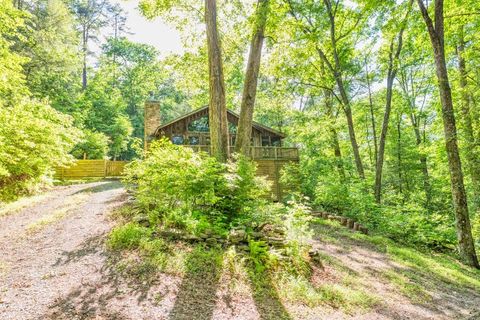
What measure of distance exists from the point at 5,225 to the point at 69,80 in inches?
780

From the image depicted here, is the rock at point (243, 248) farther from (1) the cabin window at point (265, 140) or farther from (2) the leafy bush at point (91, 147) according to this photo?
(2) the leafy bush at point (91, 147)

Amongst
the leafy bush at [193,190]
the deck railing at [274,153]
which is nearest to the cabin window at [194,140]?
the deck railing at [274,153]

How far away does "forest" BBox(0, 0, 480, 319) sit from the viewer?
549 centimetres

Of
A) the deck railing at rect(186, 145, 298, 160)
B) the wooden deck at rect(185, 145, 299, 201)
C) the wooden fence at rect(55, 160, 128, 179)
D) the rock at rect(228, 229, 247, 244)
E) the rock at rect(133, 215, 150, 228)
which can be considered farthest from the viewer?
the wooden fence at rect(55, 160, 128, 179)

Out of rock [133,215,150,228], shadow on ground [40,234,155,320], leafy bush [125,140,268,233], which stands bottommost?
shadow on ground [40,234,155,320]

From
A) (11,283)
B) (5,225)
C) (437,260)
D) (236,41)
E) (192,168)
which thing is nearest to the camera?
(11,283)

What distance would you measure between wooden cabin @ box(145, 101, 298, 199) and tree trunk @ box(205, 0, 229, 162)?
9823mm

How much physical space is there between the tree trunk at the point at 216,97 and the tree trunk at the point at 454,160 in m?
5.94

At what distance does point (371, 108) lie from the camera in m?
18.2

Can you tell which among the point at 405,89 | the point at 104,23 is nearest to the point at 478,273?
the point at 405,89

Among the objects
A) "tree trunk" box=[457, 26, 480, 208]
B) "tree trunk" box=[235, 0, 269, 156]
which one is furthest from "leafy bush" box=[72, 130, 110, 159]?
"tree trunk" box=[457, 26, 480, 208]

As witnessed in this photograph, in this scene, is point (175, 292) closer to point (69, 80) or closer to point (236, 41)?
point (236, 41)

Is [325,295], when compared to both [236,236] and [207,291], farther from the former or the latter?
[207,291]

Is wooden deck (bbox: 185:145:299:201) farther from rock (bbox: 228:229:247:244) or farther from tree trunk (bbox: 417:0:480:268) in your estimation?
rock (bbox: 228:229:247:244)
